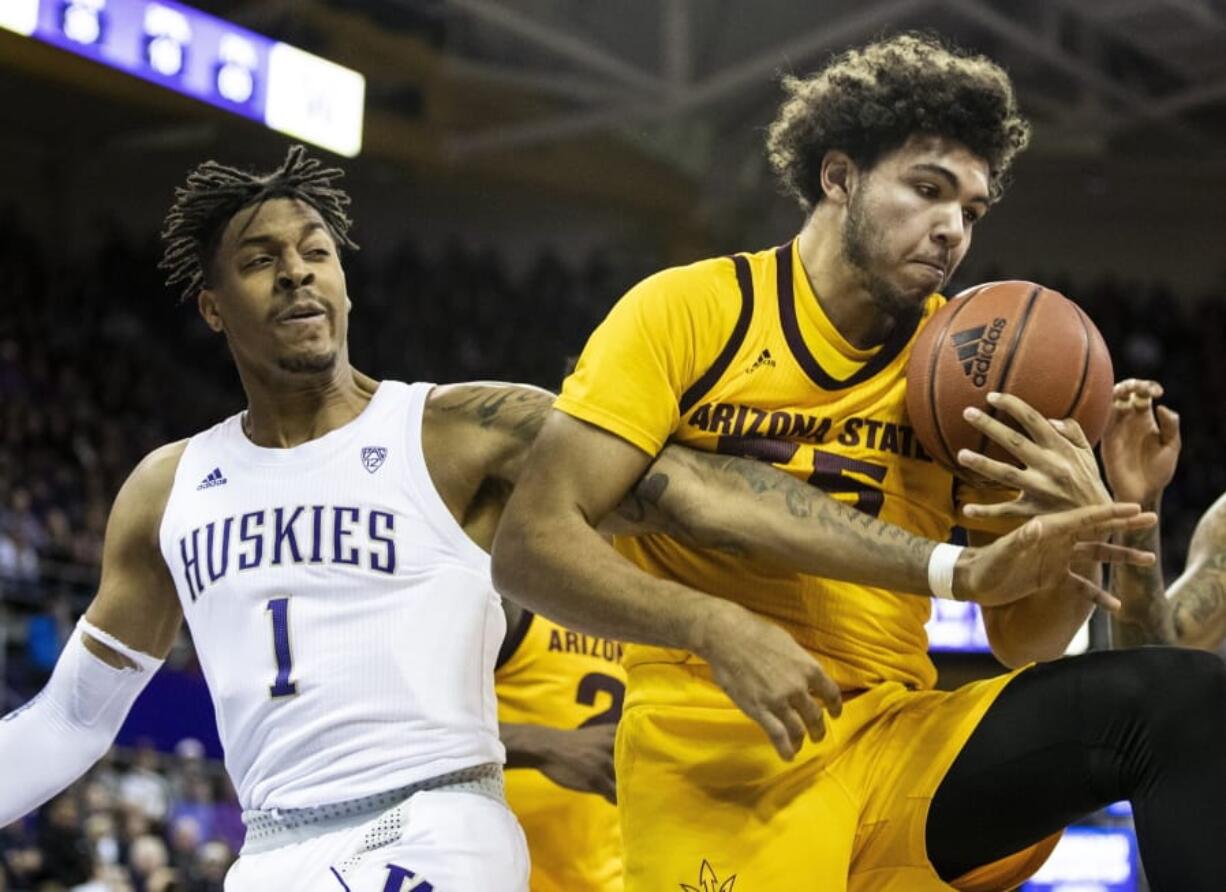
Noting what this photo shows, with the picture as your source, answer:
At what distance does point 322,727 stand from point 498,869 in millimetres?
449

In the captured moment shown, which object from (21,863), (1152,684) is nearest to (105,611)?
(1152,684)

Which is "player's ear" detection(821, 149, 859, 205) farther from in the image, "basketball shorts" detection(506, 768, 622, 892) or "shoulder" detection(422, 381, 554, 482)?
"basketball shorts" detection(506, 768, 622, 892)

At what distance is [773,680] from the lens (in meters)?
2.94

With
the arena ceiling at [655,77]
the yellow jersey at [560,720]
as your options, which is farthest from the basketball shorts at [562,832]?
the arena ceiling at [655,77]

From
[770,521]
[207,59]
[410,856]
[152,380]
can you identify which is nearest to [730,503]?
[770,521]

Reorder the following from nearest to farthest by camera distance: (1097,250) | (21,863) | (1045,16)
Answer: (21,863)
(1045,16)
(1097,250)

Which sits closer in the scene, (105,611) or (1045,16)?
(105,611)

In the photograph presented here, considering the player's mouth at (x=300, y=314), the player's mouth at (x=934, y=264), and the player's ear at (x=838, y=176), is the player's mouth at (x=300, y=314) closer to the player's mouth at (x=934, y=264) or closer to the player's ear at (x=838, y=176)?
the player's ear at (x=838, y=176)

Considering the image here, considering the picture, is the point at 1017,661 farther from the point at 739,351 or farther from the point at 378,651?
the point at 378,651

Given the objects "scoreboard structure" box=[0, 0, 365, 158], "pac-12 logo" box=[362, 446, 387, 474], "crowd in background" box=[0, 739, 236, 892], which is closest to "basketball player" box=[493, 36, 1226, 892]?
"pac-12 logo" box=[362, 446, 387, 474]

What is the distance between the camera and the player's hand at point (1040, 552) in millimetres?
3000

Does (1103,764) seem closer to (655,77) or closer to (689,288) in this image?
(689,288)

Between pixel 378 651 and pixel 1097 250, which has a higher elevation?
pixel 1097 250

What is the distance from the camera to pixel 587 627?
3.29 meters
